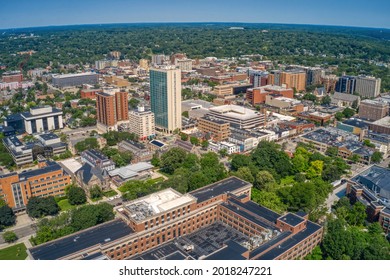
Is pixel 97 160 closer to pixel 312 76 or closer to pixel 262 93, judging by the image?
pixel 262 93

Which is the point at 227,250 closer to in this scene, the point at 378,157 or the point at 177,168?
the point at 177,168

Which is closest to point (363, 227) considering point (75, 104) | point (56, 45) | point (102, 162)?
point (102, 162)

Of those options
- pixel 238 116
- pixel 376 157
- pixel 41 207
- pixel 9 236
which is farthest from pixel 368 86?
pixel 9 236

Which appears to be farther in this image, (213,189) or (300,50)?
(300,50)

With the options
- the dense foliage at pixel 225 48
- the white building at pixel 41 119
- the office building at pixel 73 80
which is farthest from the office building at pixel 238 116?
the dense foliage at pixel 225 48

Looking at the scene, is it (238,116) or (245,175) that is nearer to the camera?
(245,175)

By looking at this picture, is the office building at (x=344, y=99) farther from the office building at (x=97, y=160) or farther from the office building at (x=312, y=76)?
the office building at (x=97, y=160)
